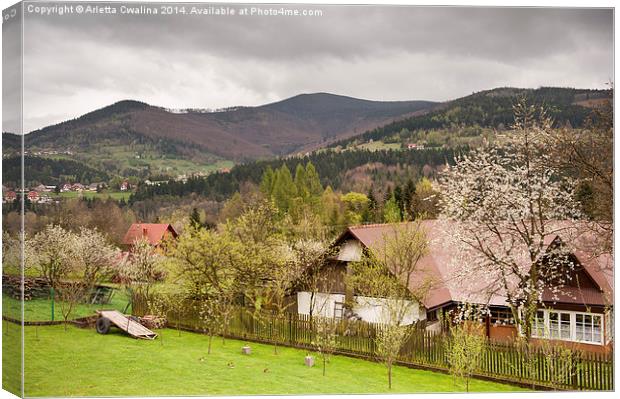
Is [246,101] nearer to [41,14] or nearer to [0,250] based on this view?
[41,14]

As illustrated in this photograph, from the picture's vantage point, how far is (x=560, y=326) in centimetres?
1538

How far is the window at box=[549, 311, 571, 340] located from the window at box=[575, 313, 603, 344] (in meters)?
0.17

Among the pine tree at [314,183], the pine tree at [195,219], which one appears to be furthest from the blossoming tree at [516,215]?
the pine tree at [195,219]

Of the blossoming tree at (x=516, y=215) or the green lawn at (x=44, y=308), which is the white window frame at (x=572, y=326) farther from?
the green lawn at (x=44, y=308)

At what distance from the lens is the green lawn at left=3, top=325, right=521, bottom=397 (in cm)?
1441

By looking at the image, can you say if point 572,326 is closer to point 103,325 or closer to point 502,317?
point 502,317

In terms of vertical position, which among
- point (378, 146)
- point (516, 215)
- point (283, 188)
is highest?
point (378, 146)

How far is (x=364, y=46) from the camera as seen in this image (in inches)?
598

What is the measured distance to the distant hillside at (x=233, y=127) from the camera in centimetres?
1508

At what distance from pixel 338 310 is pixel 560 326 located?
438 cm

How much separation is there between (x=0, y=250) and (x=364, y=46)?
7.59 meters

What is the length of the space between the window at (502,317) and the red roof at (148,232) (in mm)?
6631

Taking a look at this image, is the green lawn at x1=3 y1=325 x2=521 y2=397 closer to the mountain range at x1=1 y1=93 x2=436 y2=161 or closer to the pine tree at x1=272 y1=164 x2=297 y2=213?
the pine tree at x1=272 y1=164 x2=297 y2=213

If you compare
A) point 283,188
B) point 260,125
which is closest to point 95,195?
point 260,125
